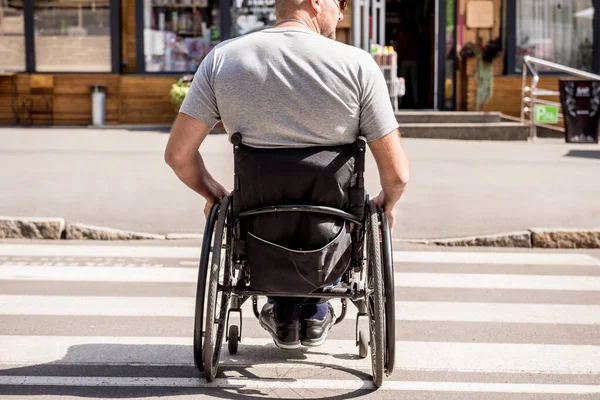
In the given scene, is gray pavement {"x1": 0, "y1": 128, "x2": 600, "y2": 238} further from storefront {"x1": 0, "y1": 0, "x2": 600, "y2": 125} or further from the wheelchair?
the wheelchair

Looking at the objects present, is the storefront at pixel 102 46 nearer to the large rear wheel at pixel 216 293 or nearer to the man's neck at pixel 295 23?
the man's neck at pixel 295 23

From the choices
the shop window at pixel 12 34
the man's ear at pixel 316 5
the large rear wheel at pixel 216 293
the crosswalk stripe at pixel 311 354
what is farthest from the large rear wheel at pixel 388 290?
the shop window at pixel 12 34

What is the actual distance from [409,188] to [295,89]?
685cm

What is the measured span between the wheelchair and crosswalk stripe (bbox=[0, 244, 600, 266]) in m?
3.63

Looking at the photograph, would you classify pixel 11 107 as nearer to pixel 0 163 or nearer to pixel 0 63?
pixel 0 63

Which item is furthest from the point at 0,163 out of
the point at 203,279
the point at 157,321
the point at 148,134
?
the point at 203,279

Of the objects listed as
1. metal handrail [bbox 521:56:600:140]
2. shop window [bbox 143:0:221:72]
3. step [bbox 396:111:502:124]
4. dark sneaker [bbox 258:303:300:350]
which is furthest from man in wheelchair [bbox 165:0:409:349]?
shop window [bbox 143:0:221:72]

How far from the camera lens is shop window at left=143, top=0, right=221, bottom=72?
1833 cm

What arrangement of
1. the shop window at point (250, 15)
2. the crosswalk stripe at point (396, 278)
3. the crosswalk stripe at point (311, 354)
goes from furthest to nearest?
the shop window at point (250, 15) < the crosswalk stripe at point (396, 278) < the crosswalk stripe at point (311, 354)

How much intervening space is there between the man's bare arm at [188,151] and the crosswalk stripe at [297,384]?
862 mm

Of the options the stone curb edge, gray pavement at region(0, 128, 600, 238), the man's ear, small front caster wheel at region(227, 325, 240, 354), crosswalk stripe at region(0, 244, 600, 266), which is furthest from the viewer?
gray pavement at region(0, 128, 600, 238)

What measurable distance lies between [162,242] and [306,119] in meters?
4.76

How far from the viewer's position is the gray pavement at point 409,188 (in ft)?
30.2

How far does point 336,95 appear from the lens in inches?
160
